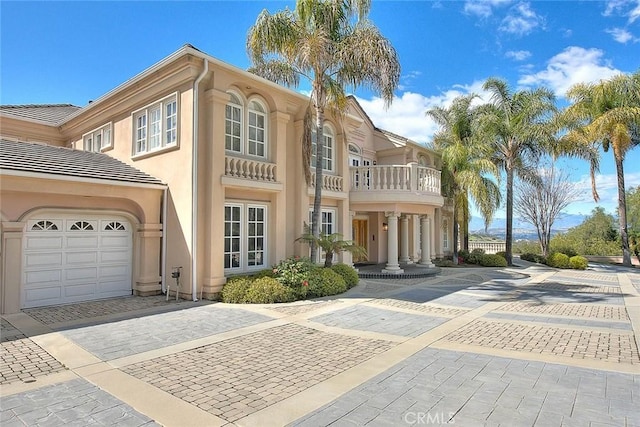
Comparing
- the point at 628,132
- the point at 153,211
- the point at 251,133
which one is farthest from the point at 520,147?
the point at 153,211

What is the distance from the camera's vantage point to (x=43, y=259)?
988cm

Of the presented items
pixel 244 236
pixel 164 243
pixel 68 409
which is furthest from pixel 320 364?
pixel 164 243

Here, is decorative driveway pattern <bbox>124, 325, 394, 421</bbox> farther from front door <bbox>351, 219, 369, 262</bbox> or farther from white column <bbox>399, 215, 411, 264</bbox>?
white column <bbox>399, 215, 411, 264</bbox>

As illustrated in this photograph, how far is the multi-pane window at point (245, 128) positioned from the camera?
1183 cm

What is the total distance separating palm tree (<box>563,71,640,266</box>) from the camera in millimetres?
20391

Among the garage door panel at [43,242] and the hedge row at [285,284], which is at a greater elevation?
the garage door panel at [43,242]

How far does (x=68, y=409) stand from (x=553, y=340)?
7.92 metres

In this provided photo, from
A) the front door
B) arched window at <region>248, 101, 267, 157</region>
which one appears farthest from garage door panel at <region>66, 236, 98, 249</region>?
the front door

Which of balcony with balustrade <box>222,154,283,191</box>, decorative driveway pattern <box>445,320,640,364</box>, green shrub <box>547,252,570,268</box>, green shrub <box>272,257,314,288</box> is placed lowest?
decorative driveway pattern <box>445,320,640,364</box>

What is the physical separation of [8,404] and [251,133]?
9.66 metres

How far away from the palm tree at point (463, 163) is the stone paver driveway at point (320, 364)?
9843 mm

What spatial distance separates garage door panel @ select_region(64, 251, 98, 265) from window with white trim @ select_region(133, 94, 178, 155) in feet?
12.5

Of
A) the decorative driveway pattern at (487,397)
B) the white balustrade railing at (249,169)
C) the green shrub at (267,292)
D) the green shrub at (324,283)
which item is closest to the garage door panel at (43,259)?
the white balustrade railing at (249,169)

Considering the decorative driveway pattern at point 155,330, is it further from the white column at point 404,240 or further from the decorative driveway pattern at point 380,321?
the white column at point 404,240
